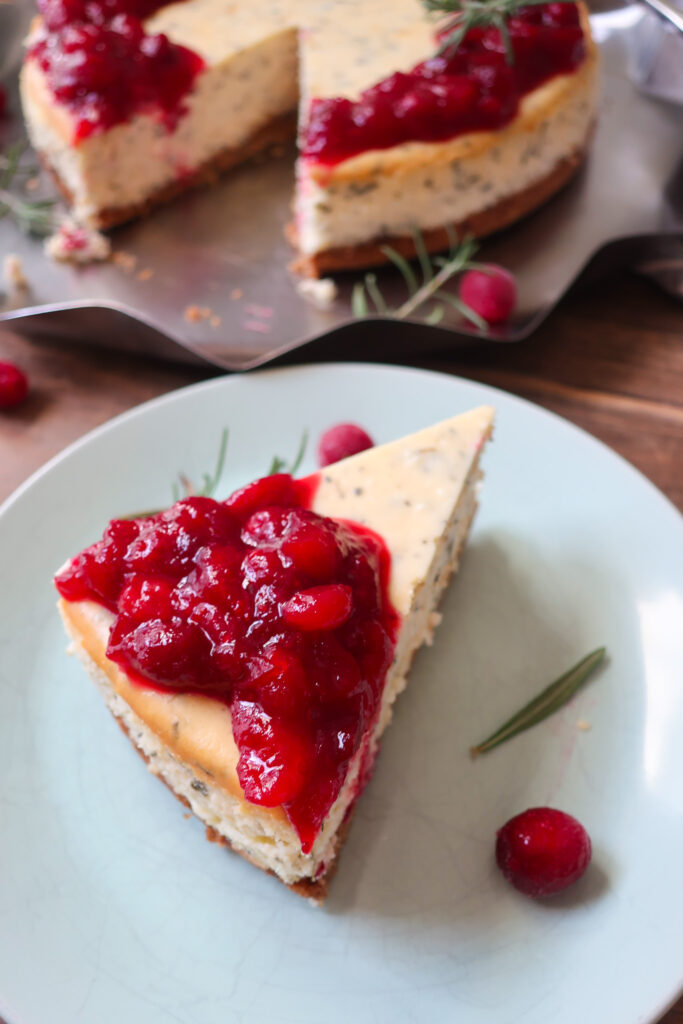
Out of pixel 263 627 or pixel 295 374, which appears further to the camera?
pixel 295 374

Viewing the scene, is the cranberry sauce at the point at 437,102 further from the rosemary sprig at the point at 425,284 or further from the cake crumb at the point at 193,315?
the cake crumb at the point at 193,315

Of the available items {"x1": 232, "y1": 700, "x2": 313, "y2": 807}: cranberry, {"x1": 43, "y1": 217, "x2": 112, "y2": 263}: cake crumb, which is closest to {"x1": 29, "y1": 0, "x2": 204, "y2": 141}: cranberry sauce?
{"x1": 43, "y1": 217, "x2": 112, "y2": 263}: cake crumb

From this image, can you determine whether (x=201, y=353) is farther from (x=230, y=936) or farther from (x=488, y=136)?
(x=230, y=936)

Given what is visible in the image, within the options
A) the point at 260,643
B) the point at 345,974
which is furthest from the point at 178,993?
the point at 260,643

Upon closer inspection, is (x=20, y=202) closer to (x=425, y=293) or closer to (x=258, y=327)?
(x=258, y=327)

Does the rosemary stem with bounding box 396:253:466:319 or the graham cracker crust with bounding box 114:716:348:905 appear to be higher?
the rosemary stem with bounding box 396:253:466:319

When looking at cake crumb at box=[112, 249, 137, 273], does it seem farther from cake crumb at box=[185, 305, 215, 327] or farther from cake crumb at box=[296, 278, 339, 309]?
cake crumb at box=[296, 278, 339, 309]

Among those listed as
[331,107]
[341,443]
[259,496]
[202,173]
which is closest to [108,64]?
[202,173]
